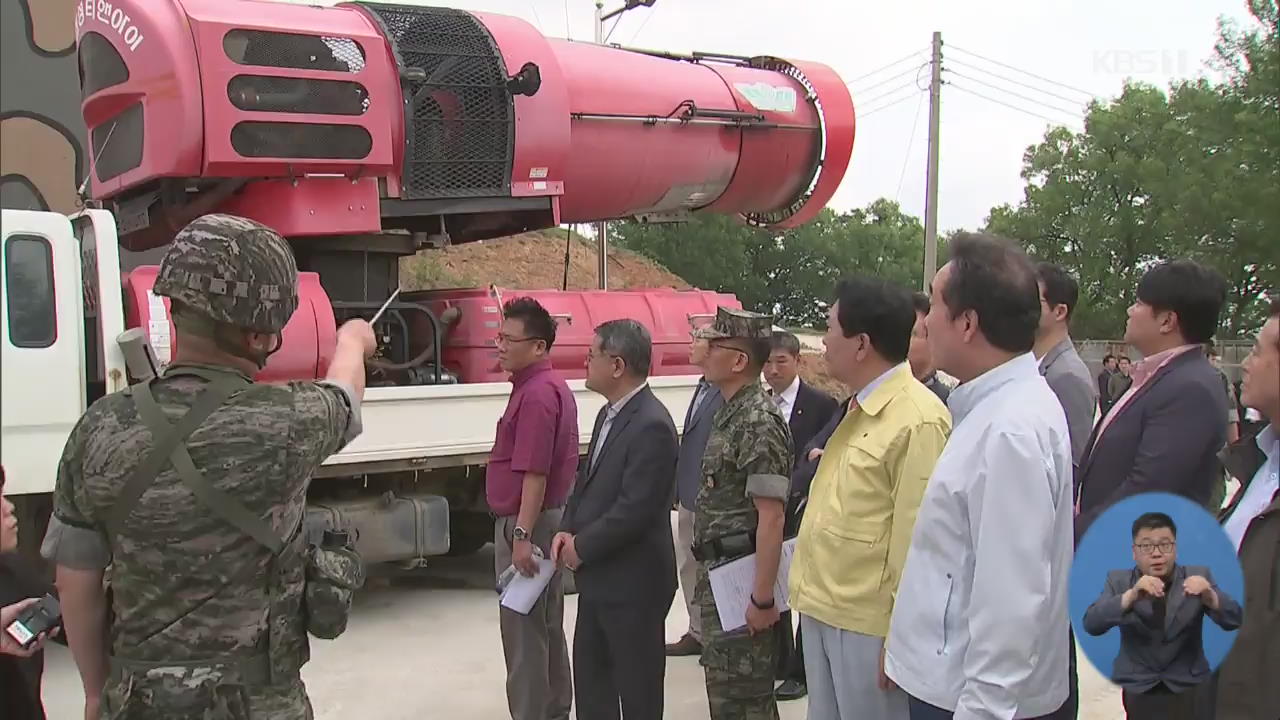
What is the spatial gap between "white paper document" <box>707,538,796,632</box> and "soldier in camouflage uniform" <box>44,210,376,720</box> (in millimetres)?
1769

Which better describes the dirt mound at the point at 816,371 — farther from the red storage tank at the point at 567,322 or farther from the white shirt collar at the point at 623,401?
the white shirt collar at the point at 623,401

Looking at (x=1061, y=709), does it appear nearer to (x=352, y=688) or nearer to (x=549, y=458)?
(x=549, y=458)

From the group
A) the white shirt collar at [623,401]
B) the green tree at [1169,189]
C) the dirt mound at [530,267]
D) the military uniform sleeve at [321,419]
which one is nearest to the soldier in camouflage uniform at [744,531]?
the white shirt collar at [623,401]

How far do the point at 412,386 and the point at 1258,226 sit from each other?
2807cm

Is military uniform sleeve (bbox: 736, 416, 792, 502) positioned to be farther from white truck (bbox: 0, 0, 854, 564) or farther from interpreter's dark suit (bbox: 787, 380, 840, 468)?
white truck (bbox: 0, 0, 854, 564)

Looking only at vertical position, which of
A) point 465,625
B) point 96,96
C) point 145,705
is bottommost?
point 465,625

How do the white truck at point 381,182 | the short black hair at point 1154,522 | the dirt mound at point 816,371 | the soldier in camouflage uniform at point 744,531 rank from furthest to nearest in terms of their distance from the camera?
the dirt mound at point 816,371 < the white truck at point 381,182 < the soldier in camouflage uniform at point 744,531 < the short black hair at point 1154,522

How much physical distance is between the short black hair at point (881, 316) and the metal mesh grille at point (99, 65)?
13.9ft

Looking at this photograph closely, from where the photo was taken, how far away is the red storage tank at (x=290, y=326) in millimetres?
5199

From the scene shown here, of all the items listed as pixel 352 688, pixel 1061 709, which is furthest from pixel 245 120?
pixel 1061 709

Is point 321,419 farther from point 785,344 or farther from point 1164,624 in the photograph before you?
point 785,344

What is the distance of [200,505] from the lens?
1.96 metres

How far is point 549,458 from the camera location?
432 centimetres

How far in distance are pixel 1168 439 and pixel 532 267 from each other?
21134mm
